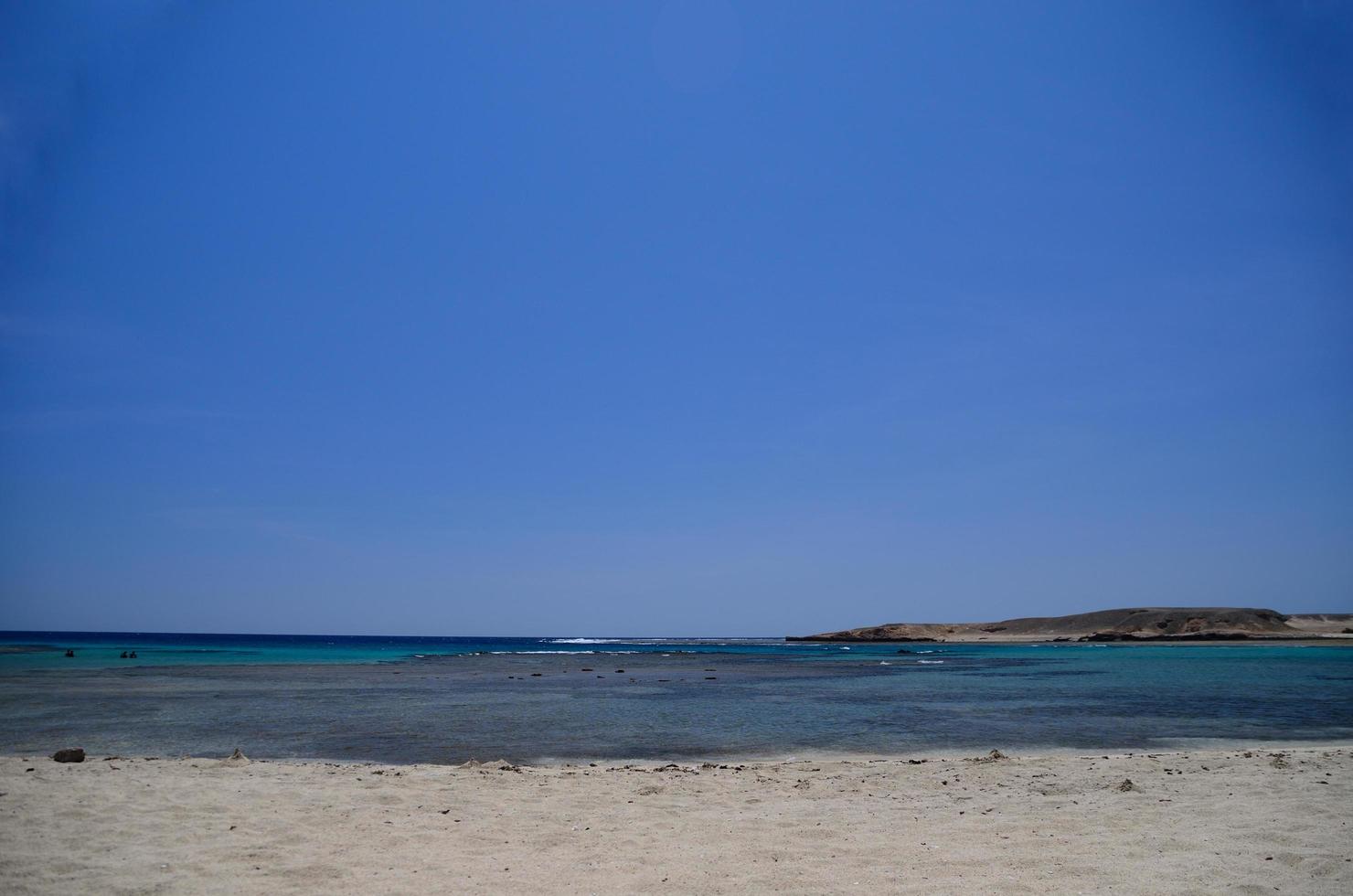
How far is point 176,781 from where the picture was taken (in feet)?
38.0

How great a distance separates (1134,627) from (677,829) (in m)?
140

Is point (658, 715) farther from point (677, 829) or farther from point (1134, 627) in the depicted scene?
point (1134, 627)

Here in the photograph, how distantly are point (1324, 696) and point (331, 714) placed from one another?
3479cm

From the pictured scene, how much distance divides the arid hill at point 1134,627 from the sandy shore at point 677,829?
4621 inches

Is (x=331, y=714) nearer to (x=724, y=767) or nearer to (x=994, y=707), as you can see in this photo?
(x=724, y=767)

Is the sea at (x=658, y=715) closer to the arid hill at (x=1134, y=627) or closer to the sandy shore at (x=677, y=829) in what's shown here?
the sandy shore at (x=677, y=829)

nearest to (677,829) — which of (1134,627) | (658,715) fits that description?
(658,715)

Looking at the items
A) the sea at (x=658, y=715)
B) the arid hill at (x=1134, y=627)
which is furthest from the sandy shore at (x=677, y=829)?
the arid hill at (x=1134, y=627)

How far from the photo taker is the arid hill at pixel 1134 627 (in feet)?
364

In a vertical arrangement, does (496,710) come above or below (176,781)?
below

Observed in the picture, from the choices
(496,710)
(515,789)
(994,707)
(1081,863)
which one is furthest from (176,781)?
(994,707)

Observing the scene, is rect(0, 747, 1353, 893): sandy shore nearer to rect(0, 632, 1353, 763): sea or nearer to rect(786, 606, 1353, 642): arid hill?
rect(0, 632, 1353, 763): sea

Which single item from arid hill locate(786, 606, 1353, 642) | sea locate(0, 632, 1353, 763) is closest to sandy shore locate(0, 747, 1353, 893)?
sea locate(0, 632, 1353, 763)

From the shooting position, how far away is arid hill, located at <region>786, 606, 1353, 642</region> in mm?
110812
